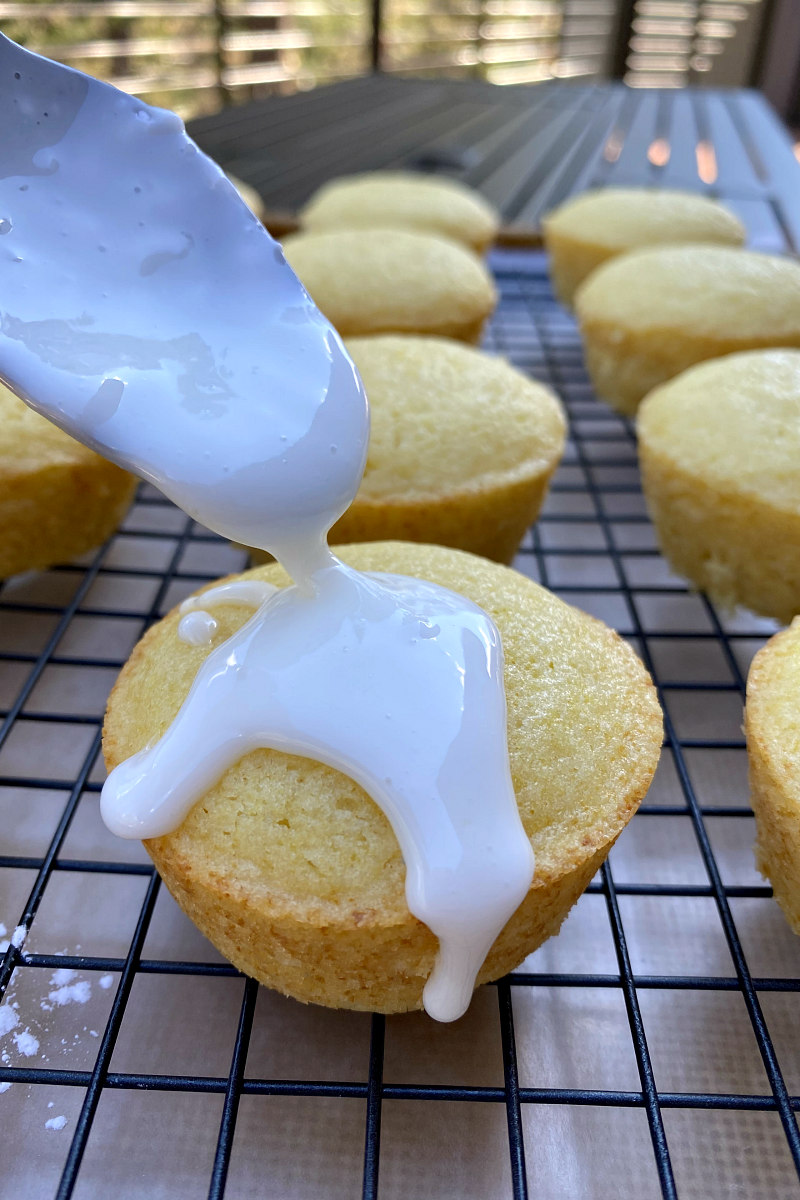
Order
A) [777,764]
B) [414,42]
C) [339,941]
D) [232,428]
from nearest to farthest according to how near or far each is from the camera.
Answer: [232,428] < [339,941] < [777,764] < [414,42]

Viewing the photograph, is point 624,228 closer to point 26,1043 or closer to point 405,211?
point 405,211

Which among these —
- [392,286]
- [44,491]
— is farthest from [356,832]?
[392,286]

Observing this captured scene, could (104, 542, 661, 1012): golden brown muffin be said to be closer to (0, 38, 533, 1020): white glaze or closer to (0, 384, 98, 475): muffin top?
(0, 38, 533, 1020): white glaze

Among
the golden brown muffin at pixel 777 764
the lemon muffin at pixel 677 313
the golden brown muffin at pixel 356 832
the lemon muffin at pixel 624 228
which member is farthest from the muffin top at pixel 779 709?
the lemon muffin at pixel 624 228

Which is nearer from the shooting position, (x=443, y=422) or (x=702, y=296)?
(x=443, y=422)

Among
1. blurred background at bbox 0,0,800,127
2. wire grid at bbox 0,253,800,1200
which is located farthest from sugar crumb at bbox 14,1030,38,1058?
blurred background at bbox 0,0,800,127

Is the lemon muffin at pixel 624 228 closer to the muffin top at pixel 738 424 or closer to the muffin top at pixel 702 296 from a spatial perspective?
the muffin top at pixel 702 296
